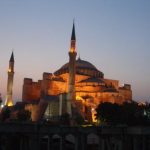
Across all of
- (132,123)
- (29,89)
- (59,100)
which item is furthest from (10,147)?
(29,89)

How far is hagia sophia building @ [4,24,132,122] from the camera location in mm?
74688

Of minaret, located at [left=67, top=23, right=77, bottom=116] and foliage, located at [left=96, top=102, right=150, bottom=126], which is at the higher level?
minaret, located at [left=67, top=23, right=77, bottom=116]

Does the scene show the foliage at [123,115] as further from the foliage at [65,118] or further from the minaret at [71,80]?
the minaret at [71,80]

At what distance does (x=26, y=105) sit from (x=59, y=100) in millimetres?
9768

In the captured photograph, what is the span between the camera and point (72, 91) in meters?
74.4

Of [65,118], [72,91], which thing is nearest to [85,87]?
[72,91]

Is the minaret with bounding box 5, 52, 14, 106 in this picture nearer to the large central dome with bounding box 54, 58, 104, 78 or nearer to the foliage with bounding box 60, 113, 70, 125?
the large central dome with bounding box 54, 58, 104, 78

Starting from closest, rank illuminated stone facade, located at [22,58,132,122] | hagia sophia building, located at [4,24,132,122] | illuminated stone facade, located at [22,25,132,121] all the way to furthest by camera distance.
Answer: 1. hagia sophia building, located at [4,24,132,122]
2. illuminated stone facade, located at [22,25,132,121]
3. illuminated stone facade, located at [22,58,132,122]

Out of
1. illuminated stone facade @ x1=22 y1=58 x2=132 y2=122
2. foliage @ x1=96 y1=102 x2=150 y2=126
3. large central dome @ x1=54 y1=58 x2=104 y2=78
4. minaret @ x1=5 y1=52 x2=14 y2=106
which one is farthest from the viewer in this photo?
large central dome @ x1=54 y1=58 x2=104 y2=78

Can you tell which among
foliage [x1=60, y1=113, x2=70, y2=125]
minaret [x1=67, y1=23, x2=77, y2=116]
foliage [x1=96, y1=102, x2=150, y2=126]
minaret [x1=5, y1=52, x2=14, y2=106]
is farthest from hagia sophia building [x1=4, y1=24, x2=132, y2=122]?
foliage [x1=96, y1=102, x2=150, y2=126]

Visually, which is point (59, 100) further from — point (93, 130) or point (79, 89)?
point (93, 130)

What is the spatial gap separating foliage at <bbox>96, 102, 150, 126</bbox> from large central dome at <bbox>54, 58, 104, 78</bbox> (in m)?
33.1

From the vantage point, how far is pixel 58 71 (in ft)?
303

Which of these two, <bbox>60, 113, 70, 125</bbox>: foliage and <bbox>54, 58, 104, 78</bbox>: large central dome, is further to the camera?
<bbox>54, 58, 104, 78</bbox>: large central dome
